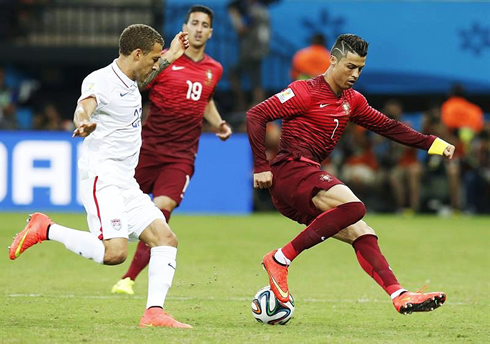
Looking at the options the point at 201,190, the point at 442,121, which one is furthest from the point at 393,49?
the point at 201,190

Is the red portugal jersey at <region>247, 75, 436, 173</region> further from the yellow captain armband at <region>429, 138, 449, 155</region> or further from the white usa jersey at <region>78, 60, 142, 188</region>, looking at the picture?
the white usa jersey at <region>78, 60, 142, 188</region>

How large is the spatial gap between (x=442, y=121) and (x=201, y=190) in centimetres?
497

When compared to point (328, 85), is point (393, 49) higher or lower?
lower

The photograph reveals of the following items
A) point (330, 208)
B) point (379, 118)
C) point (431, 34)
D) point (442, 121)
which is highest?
point (379, 118)

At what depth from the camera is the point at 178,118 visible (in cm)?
951

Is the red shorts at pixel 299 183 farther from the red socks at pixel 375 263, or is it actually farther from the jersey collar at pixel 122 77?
the jersey collar at pixel 122 77

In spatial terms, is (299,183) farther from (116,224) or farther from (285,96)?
(116,224)

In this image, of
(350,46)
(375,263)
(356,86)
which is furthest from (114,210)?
(356,86)

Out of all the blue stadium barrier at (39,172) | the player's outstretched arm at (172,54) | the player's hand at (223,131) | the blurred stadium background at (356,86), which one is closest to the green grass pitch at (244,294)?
the player's hand at (223,131)

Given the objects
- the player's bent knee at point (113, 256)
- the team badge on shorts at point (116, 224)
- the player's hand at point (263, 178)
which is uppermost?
the player's hand at point (263, 178)

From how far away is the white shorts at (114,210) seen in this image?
6.92m

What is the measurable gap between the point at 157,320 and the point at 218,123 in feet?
10.4

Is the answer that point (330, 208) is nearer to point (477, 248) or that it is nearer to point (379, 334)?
point (379, 334)

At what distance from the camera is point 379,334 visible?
6.68 m
